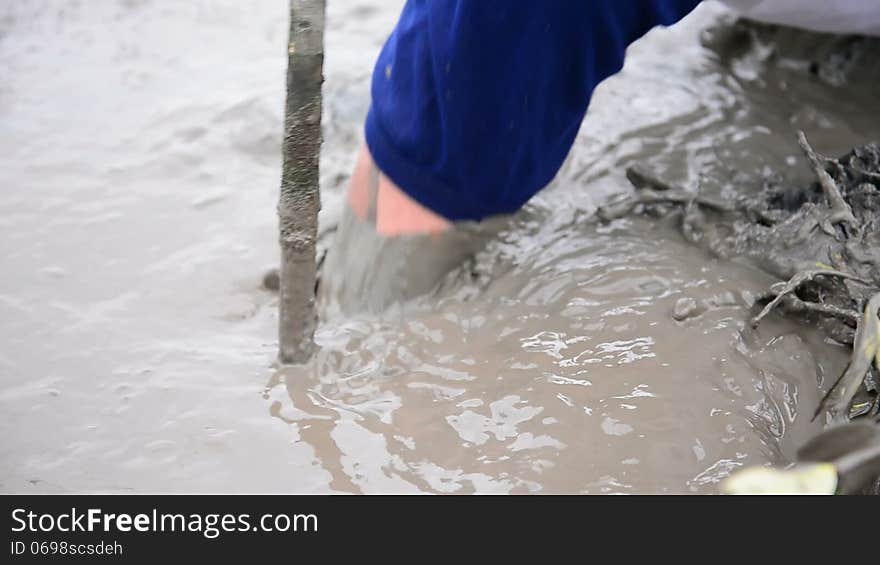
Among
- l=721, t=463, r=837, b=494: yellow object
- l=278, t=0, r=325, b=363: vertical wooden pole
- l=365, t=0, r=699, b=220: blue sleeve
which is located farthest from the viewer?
l=365, t=0, r=699, b=220: blue sleeve

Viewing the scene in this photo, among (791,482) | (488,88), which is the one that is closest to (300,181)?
(488,88)

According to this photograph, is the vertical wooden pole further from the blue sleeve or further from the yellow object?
the yellow object

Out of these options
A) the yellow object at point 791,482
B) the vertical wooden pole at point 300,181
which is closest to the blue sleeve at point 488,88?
the vertical wooden pole at point 300,181

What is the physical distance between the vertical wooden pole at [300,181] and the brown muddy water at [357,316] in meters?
0.08

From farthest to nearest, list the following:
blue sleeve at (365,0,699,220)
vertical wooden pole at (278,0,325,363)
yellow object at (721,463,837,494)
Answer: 1. blue sleeve at (365,0,699,220)
2. vertical wooden pole at (278,0,325,363)
3. yellow object at (721,463,837,494)

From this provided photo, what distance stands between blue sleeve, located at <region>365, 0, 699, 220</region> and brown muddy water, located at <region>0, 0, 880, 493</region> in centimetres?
24

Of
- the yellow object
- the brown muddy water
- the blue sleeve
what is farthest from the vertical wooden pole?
the yellow object

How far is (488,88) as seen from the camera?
1530 mm

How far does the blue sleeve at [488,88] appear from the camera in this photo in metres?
1.48

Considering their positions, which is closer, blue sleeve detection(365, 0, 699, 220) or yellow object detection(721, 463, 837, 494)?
yellow object detection(721, 463, 837, 494)

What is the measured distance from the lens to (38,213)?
2098mm

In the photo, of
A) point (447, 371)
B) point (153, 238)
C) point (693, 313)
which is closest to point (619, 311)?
point (693, 313)

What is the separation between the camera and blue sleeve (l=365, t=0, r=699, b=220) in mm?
1478

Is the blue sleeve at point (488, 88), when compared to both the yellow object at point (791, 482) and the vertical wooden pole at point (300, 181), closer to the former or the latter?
the vertical wooden pole at point (300, 181)
